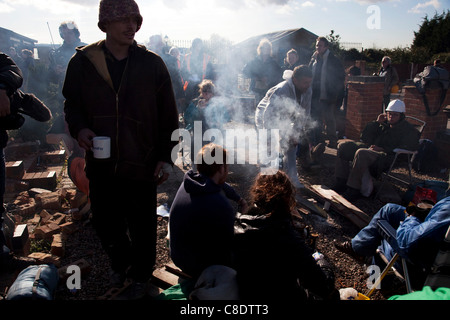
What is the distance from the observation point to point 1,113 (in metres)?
2.59

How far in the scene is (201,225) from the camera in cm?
229

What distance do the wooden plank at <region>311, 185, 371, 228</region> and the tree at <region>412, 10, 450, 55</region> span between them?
31011 millimetres

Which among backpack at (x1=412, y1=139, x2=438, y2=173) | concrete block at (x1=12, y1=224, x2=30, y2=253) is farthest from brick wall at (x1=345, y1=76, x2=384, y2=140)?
concrete block at (x1=12, y1=224, x2=30, y2=253)

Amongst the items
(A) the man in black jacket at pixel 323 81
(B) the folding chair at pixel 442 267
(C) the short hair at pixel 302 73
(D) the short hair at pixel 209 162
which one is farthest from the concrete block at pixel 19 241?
(A) the man in black jacket at pixel 323 81

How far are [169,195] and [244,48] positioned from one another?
17.9 metres

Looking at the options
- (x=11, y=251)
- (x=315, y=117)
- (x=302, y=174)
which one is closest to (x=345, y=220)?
(x=302, y=174)

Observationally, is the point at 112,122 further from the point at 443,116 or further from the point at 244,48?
the point at 244,48

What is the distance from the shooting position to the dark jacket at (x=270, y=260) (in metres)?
1.94

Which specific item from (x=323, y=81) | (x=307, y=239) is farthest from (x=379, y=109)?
(x=307, y=239)

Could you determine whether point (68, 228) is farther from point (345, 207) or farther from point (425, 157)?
point (425, 157)

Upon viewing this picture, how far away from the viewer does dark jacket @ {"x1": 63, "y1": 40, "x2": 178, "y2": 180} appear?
2.27m

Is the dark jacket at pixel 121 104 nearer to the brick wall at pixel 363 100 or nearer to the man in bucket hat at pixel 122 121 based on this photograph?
the man in bucket hat at pixel 122 121

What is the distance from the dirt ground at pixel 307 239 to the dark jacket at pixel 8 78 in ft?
4.82

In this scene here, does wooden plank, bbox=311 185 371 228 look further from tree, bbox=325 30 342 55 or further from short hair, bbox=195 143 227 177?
tree, bbox=325 30 342 55
